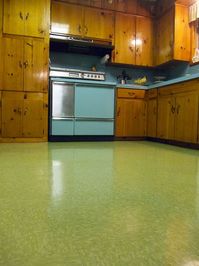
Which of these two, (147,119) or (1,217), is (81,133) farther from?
(1,217)

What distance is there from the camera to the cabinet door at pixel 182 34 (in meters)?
3.93

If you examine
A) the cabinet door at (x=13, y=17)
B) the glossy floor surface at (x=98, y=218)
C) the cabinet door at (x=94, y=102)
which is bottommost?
the glossy floor surface at (x=98, y=218)

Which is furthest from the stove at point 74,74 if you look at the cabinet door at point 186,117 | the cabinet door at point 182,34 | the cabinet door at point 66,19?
the cabinet door at point 186,117

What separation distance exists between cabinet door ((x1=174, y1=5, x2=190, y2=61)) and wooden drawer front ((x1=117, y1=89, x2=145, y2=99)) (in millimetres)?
790

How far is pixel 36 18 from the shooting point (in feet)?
11.3

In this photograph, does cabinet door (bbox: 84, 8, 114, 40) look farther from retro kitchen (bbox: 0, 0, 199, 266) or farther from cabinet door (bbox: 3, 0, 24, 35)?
cabinet door (bbox: 3, 0, 24, 35)

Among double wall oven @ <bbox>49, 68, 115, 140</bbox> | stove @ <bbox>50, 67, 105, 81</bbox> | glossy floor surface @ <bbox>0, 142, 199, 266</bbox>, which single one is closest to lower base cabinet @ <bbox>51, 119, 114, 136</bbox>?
double wall oven @ <bbox>49, 68, 115, 140</bbox>

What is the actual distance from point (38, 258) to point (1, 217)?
30 cm

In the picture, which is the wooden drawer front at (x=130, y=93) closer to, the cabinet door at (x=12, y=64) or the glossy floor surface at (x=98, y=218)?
the cabinet door at (x=12, y=64)

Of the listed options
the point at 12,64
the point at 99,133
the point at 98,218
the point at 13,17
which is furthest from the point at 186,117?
the point at 13,17

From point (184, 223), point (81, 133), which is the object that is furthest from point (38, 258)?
point (81, 133)

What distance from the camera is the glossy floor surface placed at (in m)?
0.58

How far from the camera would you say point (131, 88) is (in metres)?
3.97

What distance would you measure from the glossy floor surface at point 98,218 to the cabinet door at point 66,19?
3.05 metres
